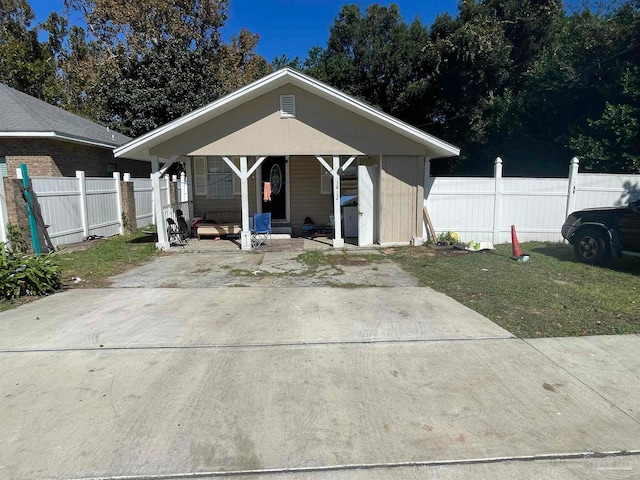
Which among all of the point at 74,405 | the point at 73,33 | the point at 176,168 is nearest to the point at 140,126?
the point at 176,168

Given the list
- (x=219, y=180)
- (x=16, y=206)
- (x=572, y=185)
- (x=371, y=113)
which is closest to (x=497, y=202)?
(x=572, y=185)

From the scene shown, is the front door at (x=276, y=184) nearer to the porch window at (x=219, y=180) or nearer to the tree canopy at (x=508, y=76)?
the porch window at (x=219, y=180)

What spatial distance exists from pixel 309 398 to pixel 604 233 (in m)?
7.87

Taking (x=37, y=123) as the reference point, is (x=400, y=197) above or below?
below

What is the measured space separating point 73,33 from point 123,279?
106 feet

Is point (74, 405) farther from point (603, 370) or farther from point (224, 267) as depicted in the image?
point (224, 267)

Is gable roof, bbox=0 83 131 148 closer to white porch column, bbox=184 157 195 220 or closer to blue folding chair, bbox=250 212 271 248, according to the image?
white porch column, bbox=184 157 195 220

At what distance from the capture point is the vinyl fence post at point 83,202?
39.3 feet

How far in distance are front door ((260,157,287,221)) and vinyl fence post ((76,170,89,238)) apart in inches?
212

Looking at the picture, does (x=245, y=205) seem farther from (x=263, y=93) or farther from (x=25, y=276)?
(x=25, y=276)

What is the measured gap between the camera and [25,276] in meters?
6.41

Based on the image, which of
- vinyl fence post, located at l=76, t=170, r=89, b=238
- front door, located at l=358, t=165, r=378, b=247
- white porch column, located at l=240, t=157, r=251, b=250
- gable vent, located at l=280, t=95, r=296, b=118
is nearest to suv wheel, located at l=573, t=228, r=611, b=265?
front door, located at l=358, t=165, r=378, b=247

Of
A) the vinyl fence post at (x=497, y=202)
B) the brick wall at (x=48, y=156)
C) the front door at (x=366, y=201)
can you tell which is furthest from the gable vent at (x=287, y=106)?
the brick wall at (x=48, y=156)

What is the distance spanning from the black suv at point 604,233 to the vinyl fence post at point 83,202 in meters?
12.9
